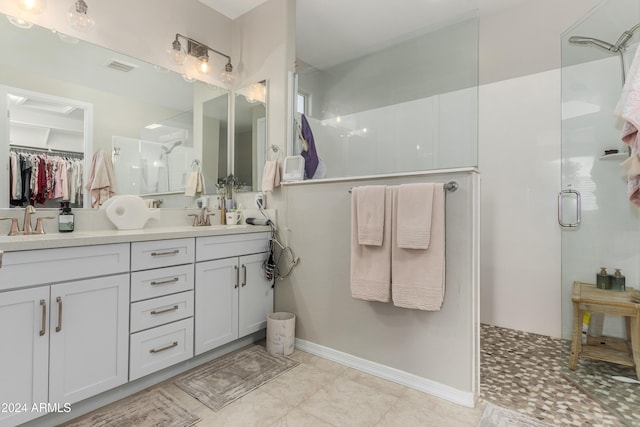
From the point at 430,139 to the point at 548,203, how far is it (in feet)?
4.31

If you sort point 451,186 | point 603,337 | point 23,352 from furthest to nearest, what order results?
1. point 603,337
2. point 451,186
3. point 23,352

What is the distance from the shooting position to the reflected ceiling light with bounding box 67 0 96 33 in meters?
→ 1.98

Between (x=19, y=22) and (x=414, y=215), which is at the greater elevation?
(x=19, y=22)

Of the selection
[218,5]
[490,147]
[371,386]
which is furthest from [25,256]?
[490,147]

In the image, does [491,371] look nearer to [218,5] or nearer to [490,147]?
[490,147]

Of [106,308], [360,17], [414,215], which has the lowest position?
[106,308]

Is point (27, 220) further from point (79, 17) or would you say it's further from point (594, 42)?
point (594, 42)

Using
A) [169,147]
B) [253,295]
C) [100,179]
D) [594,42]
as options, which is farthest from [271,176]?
[594,42]

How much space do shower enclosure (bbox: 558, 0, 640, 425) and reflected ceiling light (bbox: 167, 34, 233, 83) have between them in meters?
2.76

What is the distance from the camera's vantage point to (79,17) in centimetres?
200

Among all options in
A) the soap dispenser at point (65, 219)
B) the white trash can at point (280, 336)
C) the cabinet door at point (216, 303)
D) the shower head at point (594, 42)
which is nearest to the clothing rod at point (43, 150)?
Answer: the soap dispenser at point (65, 219)

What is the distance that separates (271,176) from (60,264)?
1.48m

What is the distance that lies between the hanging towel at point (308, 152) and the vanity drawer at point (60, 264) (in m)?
1.43

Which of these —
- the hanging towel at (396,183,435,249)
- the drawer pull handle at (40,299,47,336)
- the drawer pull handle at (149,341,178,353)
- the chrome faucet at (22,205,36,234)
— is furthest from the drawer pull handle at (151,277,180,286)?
the hanging towel at (396,183,435,249)
